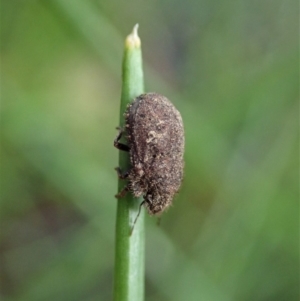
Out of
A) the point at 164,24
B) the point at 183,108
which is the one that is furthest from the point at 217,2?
the point at 183,108

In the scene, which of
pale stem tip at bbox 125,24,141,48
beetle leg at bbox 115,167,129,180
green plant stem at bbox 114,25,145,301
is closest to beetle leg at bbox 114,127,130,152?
beetle leg at bbox 115,167,129,180

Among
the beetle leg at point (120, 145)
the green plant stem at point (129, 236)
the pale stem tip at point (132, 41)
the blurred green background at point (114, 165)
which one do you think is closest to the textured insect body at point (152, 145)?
the beetle leg at point (120, 145)

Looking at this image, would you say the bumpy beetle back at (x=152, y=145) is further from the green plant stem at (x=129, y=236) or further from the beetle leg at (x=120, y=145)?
the green plant stem at (x=129, y=236)

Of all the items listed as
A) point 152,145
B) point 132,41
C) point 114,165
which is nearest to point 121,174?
point 152,145

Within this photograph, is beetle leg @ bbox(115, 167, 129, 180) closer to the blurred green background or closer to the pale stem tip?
the pale stem tip

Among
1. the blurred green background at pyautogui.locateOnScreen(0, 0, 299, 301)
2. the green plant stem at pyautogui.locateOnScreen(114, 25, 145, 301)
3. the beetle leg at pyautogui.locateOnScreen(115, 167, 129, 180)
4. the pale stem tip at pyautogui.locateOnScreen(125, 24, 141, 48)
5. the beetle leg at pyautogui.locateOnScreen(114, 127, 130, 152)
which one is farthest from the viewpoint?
the blurred green background at pyautogui.locateOnScreen(0, 0, 299, 301)

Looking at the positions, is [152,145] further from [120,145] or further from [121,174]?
[121,174]

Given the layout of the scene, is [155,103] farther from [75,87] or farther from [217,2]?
[217,2]
